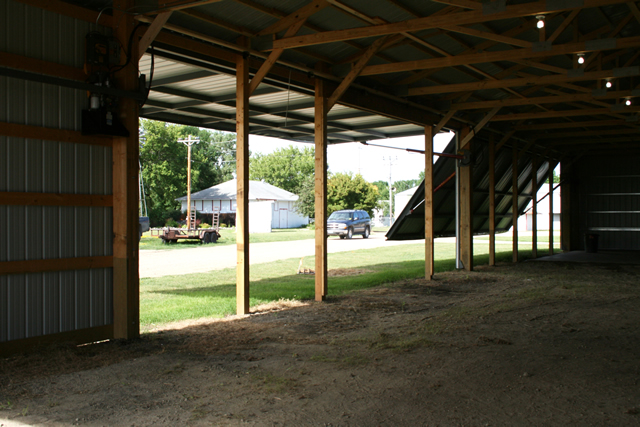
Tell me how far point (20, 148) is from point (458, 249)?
10506 mm

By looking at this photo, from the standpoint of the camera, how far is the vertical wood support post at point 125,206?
576cm

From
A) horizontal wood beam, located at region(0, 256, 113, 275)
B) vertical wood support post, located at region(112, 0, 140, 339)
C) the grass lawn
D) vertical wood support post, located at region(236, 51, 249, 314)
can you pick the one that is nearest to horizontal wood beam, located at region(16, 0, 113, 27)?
vertical wood support post, located at region(112, 0, 140, 339)

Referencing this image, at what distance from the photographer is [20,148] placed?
510 cm

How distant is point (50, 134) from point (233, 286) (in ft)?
19.0

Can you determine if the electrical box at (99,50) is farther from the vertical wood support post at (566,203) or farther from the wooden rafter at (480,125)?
the vertical wood support post at (566,203)

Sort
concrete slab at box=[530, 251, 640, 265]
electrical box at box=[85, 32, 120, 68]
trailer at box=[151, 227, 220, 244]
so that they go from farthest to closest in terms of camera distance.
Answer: trailer at box=[151, 227, 220, 244] → concrete slab at box=[530, 251, 640, 265] → electrical box at box=[85, 32, 120, 68]

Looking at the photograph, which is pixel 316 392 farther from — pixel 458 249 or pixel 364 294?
pixel 458 249

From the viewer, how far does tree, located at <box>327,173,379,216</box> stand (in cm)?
4353

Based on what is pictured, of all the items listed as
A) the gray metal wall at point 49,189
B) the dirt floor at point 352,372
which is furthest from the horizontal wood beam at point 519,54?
the gray metal wall at point 49,189

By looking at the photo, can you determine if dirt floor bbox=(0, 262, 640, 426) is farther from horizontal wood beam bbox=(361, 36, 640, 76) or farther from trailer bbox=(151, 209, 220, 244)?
trailer bbox=(151, 209, 220, 244)

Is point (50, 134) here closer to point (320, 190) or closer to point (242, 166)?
point (242, 166)

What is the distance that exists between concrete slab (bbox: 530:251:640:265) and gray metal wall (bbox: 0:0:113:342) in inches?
553

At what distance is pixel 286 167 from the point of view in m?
60.4

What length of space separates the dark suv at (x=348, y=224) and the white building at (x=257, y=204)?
10.4 meters
